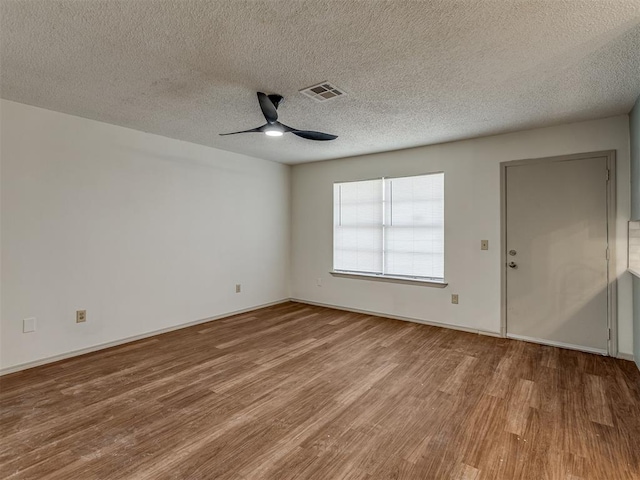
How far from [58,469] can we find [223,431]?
847 millimetres

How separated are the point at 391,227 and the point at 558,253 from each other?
202 centimetres

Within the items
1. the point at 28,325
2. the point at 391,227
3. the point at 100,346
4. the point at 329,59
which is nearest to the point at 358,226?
the point at 391,227

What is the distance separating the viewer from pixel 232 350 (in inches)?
139

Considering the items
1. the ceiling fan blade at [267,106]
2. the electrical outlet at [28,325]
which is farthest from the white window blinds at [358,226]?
the electrical outlet at [28,325]

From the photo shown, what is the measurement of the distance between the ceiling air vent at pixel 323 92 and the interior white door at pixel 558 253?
2.40 metres

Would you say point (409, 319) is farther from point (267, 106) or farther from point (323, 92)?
point (267, 106)

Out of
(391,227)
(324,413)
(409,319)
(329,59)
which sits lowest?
(324,413)

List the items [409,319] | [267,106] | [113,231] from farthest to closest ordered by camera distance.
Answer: [409,319] → [113,231] → [267,106]

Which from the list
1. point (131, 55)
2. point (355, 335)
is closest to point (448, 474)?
point (355, 335)

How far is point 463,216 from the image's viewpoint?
13.8 ft

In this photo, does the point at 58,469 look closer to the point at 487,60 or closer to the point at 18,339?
the point at 18,339

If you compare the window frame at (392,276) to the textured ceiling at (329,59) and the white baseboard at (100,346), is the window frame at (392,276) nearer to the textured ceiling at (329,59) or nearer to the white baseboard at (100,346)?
the textured ceiling at (329,59)

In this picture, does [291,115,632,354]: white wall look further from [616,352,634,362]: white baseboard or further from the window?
the window

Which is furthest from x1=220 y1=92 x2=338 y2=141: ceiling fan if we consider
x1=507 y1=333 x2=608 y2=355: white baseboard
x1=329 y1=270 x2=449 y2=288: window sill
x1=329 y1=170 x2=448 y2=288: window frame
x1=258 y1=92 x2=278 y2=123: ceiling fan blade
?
x1=507 y1=333 x2=608 y2=355: white baseboard
